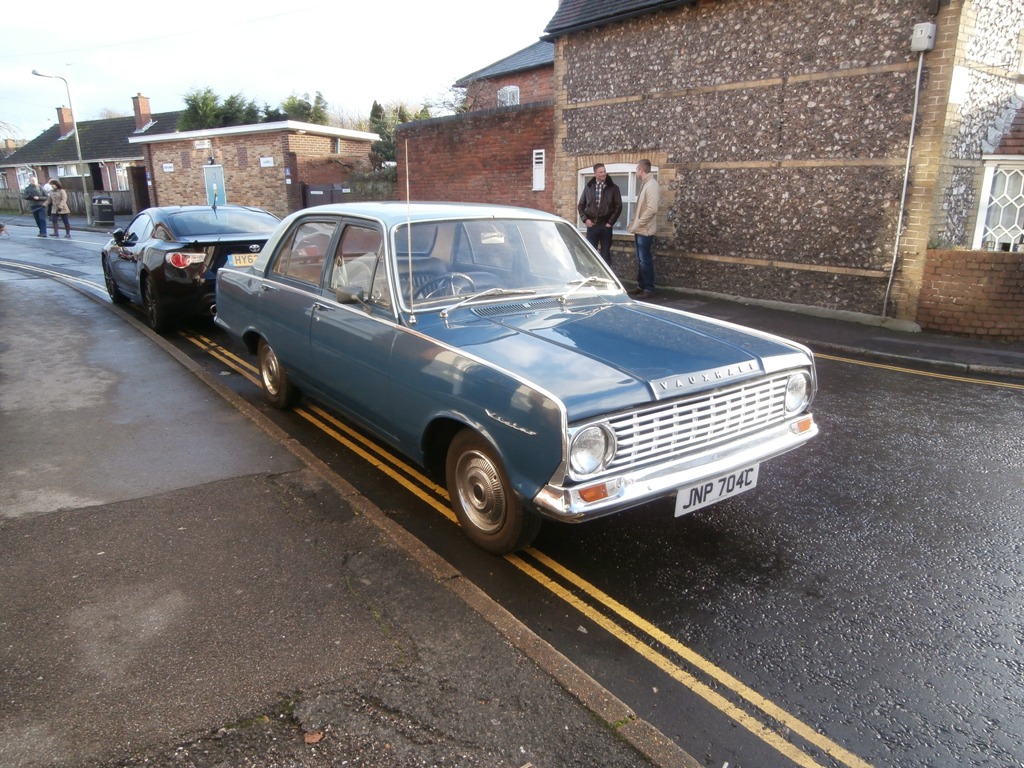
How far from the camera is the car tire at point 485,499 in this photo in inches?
136

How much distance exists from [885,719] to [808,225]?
8.82 meters

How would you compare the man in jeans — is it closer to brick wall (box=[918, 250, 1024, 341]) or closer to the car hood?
brick wall (box=[918, 250, 1024, 341])

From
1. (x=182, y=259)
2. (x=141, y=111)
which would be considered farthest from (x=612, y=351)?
(x=141, y=111)

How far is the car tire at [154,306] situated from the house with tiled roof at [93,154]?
91.8 ft

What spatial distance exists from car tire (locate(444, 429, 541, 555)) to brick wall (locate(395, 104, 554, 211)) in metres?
10.6

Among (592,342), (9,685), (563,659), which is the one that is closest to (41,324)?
(9,685)

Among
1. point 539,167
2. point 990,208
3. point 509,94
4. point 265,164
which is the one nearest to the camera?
point 990,208

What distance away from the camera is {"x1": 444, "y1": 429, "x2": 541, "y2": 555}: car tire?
3442mm

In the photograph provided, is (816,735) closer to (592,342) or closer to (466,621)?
(466,621)

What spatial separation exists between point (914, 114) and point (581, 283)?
6.81 m

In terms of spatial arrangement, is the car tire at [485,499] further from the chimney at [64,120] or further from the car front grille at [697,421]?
the chimney at [64,120]

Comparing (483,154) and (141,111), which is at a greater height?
(141,111)

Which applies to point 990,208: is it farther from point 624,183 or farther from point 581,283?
point 581,283

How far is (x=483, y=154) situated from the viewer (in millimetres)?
15703
